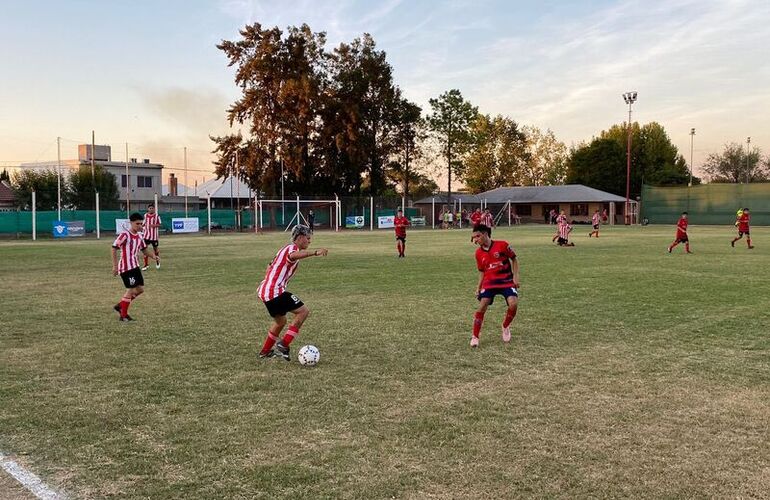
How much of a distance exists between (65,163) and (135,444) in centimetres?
8517

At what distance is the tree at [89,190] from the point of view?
5725cm

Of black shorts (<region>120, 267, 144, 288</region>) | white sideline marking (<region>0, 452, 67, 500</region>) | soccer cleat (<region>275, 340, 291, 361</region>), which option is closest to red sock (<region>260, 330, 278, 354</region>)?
soccer cleat (<region>275, 340, 291, 361</region>)

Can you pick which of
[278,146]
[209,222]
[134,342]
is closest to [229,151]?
[278,146]

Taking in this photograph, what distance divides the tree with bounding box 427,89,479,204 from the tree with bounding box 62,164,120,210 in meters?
37.4

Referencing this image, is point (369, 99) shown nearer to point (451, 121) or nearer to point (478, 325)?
point (451, 121)

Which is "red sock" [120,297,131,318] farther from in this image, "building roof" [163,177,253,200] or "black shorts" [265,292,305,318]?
"building roof" [163,177,253,200]

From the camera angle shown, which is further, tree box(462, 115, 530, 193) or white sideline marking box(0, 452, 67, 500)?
tree box(462, 115, 530, 193)

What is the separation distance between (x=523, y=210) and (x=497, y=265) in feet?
247

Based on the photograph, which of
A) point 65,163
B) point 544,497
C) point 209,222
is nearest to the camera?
point 544,497

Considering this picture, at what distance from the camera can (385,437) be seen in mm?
5020

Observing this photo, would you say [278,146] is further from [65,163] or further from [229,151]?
[65,163]

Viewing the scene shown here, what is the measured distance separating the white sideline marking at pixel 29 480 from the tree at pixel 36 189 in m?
55.2

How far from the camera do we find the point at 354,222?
188 feet

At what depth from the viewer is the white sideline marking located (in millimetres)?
3996
